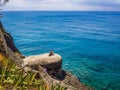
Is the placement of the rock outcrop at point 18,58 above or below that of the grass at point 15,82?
below

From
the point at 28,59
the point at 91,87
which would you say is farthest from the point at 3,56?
the point at 91,87

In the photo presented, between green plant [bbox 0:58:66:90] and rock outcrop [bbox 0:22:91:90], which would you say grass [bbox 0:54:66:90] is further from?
rock outcrop [bbox 0:22:91:90]

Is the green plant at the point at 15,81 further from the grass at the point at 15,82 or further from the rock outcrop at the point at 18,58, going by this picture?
the rock outcrop at the point at 18,58

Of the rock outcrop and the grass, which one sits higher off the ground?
the grass

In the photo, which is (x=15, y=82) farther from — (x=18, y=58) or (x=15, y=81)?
(x=18, y=58)

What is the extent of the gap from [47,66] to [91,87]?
8.85 metres

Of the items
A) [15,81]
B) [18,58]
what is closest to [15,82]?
[15,81]

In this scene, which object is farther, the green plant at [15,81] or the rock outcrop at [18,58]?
the rock outcrop at [18,58]

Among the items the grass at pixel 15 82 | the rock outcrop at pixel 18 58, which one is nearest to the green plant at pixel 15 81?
the grass at pixel 15 82

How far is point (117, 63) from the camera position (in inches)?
2152

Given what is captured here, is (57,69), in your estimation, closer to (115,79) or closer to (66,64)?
(115,79)

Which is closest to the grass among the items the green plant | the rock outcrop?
the green plant

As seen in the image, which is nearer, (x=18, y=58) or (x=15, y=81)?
(x=15, y=81)

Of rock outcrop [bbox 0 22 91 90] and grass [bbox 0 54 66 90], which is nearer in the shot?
grass [bbox 0 54 66 90]
